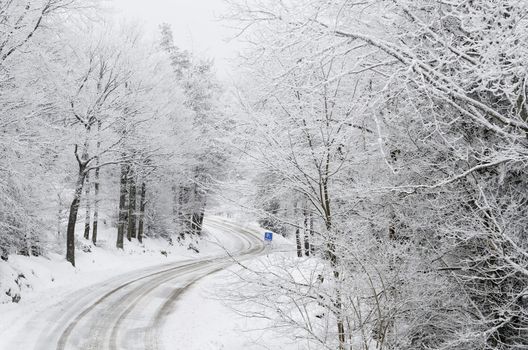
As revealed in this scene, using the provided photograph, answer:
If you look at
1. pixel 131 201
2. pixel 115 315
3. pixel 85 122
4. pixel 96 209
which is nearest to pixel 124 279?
pixel 115 315

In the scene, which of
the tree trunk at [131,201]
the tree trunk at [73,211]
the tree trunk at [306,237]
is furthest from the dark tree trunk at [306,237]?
the tree trunk at [131,201]

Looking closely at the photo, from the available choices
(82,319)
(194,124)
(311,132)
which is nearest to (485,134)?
(311,132)

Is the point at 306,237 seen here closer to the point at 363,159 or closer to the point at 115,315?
the point at 363,159

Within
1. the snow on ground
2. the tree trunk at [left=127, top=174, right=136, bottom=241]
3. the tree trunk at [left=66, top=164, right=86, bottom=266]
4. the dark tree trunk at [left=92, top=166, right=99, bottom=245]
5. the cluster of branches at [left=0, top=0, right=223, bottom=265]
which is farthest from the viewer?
the tree trunk at [left=127, top=174, right=136, bottom=241]

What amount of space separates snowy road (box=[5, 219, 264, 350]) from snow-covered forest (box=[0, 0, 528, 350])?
1.50 metres

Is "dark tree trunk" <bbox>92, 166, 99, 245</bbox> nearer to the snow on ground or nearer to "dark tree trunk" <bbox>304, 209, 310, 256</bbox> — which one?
the snow on ground

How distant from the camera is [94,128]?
62.4 feet

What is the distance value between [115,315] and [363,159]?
30.5 feet

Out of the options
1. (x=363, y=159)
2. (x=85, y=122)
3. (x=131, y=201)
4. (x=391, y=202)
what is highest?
(x=85, y=122)

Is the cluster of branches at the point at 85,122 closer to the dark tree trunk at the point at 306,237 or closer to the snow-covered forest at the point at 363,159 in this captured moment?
the snow-covered forest at the point at 363,159

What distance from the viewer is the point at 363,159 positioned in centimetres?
680

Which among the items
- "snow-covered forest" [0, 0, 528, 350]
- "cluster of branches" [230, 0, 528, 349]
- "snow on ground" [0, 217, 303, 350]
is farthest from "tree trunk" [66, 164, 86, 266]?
"cluster of branches" [230, 0, 528, 349]

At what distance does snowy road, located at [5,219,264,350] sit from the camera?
10.1 meters

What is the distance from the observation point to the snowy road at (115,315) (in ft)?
33.0
